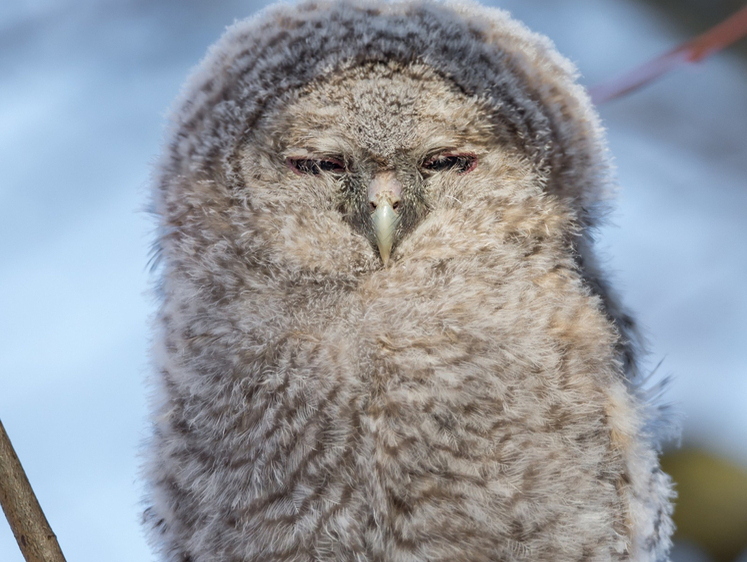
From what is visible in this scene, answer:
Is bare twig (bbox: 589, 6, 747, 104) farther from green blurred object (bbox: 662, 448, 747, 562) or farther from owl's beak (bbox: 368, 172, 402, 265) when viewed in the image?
green blurred object (bbox: 662, 448, 747, 562)

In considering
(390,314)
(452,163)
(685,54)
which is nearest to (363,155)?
(452,163)

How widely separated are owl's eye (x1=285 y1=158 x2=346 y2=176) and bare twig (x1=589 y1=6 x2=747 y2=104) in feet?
2.07

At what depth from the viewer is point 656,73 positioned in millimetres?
1552

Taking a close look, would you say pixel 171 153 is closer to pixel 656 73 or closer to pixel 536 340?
pixel 536 340

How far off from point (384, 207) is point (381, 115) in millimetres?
224

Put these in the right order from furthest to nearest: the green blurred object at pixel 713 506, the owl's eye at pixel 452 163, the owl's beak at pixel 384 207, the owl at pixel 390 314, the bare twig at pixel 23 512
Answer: the green blurred object at pixel 713 506, the owl's eye at pixel 452 163, the owl's beak at pixel 384 207, the owl at pixel 390 314, the bare twig at pixel 23 512

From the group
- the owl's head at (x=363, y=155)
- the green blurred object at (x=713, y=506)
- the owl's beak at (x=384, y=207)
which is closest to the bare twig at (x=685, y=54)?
the owl's head at (x=363, y=155)

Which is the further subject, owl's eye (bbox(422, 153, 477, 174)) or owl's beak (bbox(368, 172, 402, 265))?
owl's eye (bbox(422, 153, 477, 174))

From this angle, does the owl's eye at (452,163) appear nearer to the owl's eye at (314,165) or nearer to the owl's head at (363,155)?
the owl's head at (363,155)

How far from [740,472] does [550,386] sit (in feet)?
6.66

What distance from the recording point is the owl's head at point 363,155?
65.6 inches

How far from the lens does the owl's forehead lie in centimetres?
168

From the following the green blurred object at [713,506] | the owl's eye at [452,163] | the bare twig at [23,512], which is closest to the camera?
the bare twig at [23,512]

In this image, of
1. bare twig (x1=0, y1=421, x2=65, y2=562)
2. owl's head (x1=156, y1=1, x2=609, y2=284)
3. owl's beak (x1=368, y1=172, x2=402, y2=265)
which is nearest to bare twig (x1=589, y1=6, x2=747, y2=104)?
owl's head (x1=156, y1=1, x2=609, y2=284)
